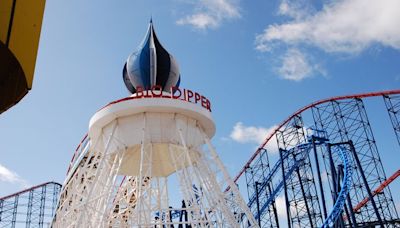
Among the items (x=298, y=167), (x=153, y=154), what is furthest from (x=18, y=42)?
(x=298, y=167)

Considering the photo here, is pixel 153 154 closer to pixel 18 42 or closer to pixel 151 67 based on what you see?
pixel 151 67

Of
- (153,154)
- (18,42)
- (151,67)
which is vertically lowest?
(18,42)

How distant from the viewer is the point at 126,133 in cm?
1708

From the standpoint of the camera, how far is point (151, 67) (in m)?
19.3

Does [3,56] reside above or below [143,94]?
below

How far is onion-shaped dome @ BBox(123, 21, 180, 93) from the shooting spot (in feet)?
63.2

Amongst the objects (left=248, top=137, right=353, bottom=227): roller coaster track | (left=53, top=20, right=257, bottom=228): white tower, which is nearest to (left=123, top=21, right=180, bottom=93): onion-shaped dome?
(left=53, top=20, right=257, bottom=228): white tower

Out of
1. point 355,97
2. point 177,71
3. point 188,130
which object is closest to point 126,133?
point 188,130

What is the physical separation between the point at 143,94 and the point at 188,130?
2342mm

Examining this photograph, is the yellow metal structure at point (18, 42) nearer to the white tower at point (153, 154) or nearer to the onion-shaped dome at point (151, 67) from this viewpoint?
the white tower at point (153, 154)

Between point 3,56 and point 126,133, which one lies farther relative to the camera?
point 126,133

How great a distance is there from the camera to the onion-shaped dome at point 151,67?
63.2 feet

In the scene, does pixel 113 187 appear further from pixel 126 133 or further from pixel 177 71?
pixel 177 71

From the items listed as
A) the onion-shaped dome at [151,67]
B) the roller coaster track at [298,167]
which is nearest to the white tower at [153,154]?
the onion-shaped dome at [151,67]
